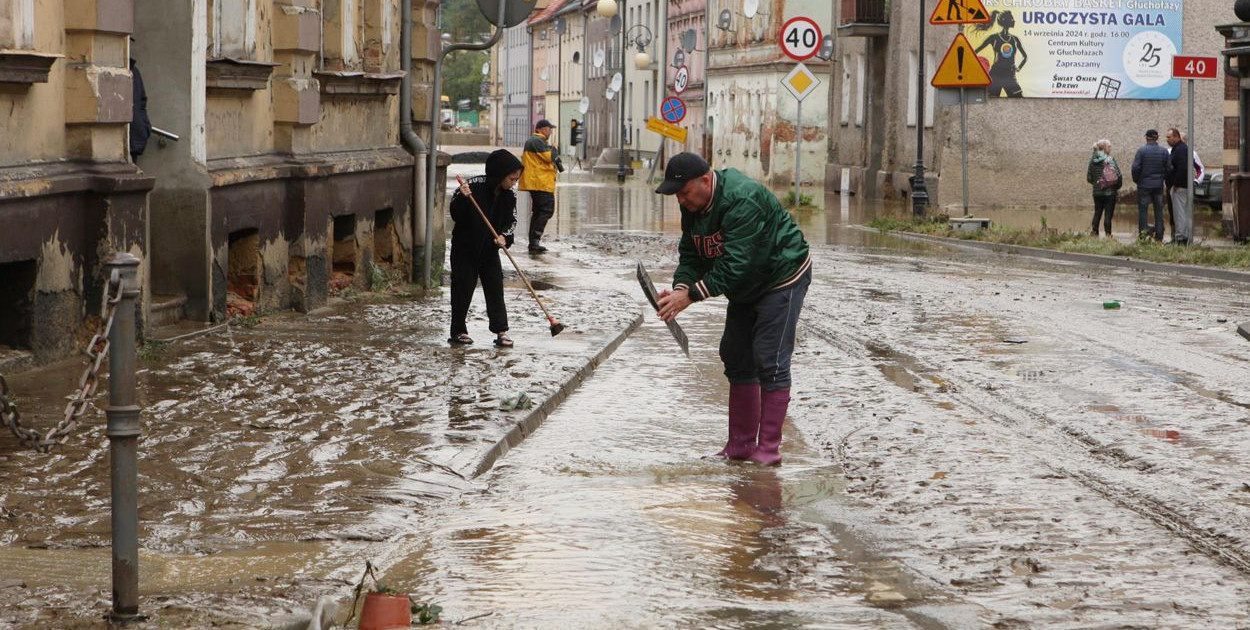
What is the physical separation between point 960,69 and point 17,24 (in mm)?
Result: 22476

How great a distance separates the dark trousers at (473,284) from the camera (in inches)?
536

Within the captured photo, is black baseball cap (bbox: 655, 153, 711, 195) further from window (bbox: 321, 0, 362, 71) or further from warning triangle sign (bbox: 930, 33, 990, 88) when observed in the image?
warning triangle sign (bbox: 930, 33, 990, 88)

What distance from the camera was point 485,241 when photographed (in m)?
13.9

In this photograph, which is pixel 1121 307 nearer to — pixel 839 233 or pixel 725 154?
pixel 839 233

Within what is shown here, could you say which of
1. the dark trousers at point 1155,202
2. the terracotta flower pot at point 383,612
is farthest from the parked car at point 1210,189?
the terracotta flower pot at point 383,612

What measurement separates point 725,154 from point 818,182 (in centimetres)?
1018

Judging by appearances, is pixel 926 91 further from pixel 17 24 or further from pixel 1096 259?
pixel 17 24

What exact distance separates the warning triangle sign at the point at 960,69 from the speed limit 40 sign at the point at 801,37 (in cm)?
274

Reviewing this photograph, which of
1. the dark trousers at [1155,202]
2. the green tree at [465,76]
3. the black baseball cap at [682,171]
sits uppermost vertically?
the green tree at [465,76]

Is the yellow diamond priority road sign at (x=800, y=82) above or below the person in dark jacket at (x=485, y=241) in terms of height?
above

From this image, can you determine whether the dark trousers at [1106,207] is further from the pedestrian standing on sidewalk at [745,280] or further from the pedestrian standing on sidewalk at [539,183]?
the pedestrian standing on sidewalk at [745,280]

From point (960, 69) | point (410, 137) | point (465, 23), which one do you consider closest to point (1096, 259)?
point (960, 69)

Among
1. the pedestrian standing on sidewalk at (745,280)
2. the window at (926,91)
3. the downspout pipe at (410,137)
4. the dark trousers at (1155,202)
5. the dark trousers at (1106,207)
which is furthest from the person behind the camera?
the window at (926,91)

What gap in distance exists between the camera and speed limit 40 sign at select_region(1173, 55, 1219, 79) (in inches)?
955
